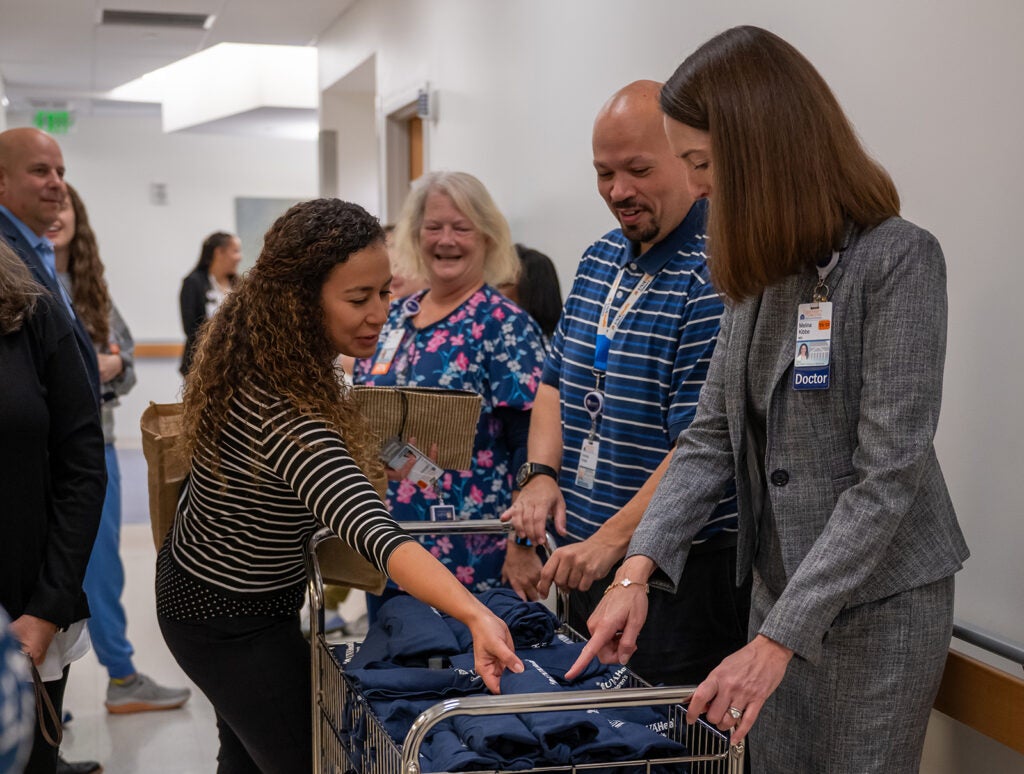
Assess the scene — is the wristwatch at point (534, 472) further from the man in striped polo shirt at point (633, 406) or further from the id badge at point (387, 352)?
the id badge at point (387, 352)

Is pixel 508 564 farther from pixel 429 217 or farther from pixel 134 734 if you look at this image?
pixel 134 734

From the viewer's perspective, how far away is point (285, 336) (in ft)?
6.05

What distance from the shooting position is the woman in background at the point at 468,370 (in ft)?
9.22

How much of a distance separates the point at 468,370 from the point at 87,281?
1865 mm

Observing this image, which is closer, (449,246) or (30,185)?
(449,246)

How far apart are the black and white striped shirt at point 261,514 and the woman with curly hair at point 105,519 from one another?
2.11 m

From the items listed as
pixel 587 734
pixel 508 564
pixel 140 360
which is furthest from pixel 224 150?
pixel 587 734

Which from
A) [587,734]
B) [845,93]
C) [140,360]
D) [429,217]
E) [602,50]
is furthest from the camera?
[140,360]

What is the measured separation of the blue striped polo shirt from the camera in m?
1.97

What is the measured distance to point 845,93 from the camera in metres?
2.19

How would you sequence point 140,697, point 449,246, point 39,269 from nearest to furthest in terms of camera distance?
point 39,269 < point 449,246 < point 140,697

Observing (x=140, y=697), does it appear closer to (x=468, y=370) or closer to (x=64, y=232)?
(x=64, y=232)

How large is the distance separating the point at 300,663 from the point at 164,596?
0.27 metres

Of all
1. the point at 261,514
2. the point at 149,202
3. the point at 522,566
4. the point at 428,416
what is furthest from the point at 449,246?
the point at 149,202
